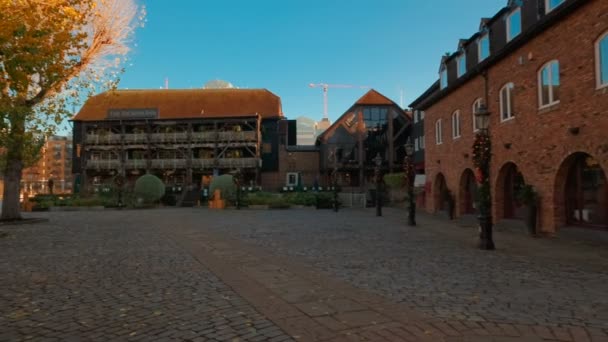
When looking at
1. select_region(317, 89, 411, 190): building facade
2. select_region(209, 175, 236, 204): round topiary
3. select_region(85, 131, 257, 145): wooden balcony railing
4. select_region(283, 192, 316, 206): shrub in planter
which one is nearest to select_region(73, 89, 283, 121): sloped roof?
select_region(85, 131, 257, 145): wooden balcony railing

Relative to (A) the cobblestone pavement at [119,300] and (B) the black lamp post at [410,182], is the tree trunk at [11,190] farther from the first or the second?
(B) the black lamp post at [410,182]

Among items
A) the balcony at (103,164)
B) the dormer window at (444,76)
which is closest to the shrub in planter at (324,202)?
the dormer window at (444,76)

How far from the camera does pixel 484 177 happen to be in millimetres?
10102

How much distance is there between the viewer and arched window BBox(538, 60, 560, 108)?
37.5ft

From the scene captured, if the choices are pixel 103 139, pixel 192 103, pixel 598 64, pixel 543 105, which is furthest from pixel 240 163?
pixel 598 64

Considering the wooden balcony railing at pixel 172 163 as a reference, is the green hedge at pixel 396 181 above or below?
below

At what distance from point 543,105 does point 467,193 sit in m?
6.94

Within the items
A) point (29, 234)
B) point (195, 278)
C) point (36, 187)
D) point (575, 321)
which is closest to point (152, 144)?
point (29, 234)

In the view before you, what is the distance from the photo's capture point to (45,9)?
12.8m

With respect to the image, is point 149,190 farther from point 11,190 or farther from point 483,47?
point 483,47

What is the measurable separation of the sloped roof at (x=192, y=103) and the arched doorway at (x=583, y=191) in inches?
1407

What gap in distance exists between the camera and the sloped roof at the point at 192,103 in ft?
149

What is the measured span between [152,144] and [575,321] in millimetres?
45123

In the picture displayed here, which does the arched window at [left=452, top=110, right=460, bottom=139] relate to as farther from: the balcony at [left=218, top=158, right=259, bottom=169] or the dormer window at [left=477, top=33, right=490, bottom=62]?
the balcony at [left=218, top=158, right=259, bottom=169]
